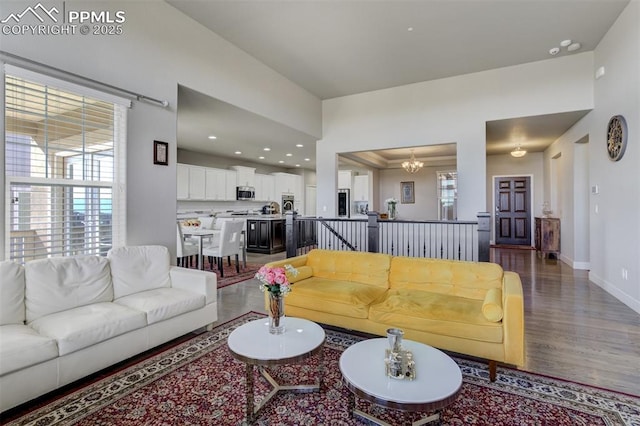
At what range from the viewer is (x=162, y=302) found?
2.67 meters

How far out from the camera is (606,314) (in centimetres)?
347

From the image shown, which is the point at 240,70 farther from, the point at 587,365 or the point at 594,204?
the point at 594,204

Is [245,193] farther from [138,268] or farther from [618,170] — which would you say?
[618,170]

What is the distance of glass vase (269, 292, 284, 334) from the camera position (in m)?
2.06

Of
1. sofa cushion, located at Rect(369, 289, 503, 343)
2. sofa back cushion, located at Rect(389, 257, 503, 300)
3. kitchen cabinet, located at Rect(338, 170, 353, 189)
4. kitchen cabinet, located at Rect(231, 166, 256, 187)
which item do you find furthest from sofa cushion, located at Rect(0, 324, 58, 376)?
kitchen cabinet, located at Rect(338, 170, 353, 189)

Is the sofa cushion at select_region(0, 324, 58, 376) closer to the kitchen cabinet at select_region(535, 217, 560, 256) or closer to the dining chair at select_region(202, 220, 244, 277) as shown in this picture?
the dining chair at select_region(202, 220, 244, 277)

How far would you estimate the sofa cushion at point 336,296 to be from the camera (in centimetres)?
268

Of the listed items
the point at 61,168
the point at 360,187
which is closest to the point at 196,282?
the point at 61,168

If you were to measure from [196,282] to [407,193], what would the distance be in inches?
351

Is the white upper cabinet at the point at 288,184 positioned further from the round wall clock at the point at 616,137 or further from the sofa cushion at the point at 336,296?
the round wall clock at the point at 616,137

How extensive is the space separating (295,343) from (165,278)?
190 centimetres

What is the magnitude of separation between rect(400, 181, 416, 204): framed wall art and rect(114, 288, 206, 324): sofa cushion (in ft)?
29.2

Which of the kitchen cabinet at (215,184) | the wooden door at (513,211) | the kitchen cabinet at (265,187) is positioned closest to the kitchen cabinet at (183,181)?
the kitchen cabinet at (215,184)

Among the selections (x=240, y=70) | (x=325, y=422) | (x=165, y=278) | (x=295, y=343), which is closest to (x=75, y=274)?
(x=165, y=278)
